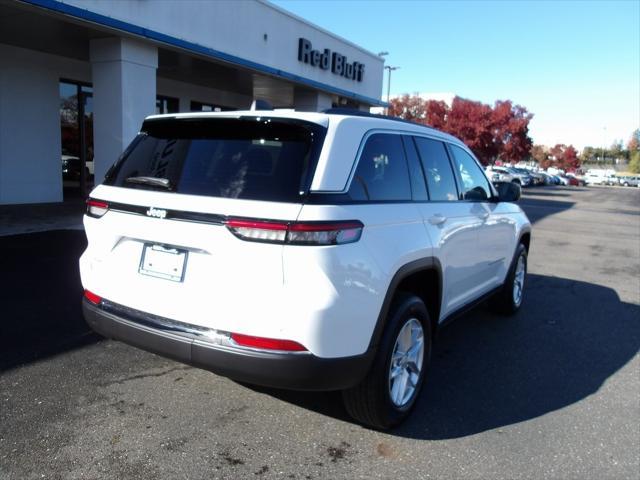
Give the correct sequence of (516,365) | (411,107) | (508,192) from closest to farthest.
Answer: (516,365), (508,192), (411,107)

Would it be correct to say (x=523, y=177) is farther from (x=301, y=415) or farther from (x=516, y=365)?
(x=301, y=415)

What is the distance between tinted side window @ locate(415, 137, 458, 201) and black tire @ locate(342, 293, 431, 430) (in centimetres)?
A: 92

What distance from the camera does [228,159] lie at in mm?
2879

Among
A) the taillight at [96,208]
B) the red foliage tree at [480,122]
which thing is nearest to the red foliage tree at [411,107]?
the red foliage tree at [480,122]

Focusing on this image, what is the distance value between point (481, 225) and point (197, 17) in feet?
29.3

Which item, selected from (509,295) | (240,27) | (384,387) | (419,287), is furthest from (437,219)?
(240,27)

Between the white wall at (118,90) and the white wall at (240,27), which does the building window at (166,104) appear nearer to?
the white wall at (240,27)

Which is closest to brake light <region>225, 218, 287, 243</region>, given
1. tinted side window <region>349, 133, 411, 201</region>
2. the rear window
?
the rear window

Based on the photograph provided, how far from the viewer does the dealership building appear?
962 cm

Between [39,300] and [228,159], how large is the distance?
11.4 feet

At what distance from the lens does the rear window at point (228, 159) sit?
2662mm

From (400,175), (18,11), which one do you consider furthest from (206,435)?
(18,11)

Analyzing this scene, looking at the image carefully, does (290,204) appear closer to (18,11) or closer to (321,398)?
(321,398)

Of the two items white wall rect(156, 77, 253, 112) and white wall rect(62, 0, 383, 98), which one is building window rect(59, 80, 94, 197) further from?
white wall rect(62, 0, 383, 98)
